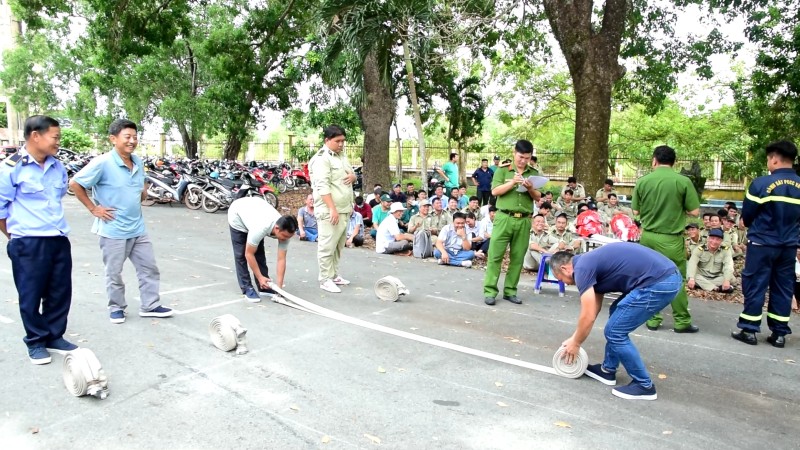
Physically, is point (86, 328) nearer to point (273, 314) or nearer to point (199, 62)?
point (273, 314)

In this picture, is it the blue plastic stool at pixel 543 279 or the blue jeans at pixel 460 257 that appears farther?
the blue jeans at pixel 460 257

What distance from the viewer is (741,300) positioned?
283 inches

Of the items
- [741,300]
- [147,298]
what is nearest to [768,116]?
[741,300]

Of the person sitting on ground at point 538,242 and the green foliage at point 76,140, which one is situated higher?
the green foliage at point 76,140

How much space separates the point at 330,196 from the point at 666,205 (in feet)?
11.1

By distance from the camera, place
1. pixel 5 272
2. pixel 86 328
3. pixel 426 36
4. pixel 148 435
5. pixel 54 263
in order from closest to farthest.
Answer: pixel 148 435
pixel 54 263
pixel 86 328
pixel 5 272
pixel 426 36

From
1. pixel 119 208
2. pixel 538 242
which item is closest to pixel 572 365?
pixel 119 208

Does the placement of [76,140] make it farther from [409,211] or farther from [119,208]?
[119,208]

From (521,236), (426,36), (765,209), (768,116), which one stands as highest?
(426,36)

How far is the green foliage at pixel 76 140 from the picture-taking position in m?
33.2

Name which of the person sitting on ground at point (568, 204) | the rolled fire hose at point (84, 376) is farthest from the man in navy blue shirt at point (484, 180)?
the rolled fire hose at point (84, 376)

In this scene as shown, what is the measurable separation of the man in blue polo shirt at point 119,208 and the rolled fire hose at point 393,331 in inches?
49.3

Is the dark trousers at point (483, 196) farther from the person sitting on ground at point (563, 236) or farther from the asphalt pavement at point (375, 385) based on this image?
the asphalt pavement at point (375, 385)

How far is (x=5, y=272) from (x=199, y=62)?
16145 millimetres
